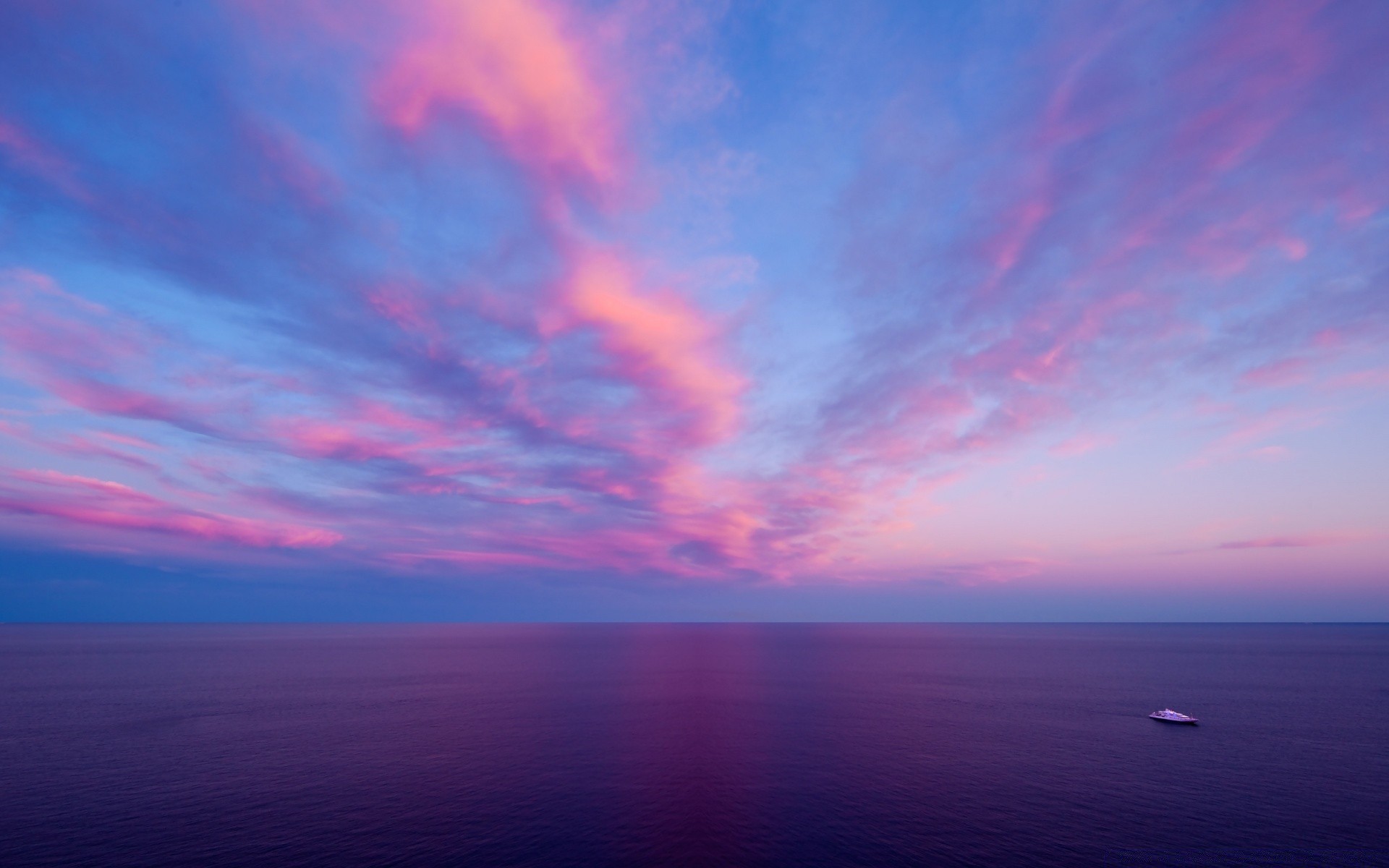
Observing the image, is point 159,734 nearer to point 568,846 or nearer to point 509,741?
point 509,741

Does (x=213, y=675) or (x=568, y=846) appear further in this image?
(x=213, y=675)

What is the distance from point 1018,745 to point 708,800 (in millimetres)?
50894

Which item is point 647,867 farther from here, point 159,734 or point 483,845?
point 159,734

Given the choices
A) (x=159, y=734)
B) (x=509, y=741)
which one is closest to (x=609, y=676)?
(x=509, y=741)

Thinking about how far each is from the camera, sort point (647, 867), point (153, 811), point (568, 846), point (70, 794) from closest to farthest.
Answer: point (647, 867), point (568, 846), point (153, 811), point (70, 794)

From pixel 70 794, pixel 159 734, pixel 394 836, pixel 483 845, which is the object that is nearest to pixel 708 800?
pixel 483 845

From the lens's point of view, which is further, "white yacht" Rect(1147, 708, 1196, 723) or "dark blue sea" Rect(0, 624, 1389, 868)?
"white yacht" Rect(1147, 708, 1196, 723)

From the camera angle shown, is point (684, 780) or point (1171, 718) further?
point (1171, 718)

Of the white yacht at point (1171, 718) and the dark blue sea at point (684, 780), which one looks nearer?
the dark blue sea at point (684, 780)

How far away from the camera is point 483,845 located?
53.9m

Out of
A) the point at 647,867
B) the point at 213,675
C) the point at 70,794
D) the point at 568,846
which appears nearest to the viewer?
the point at 647,867

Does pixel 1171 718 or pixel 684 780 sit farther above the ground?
pixel 1171 718

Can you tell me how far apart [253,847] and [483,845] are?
1886 cm

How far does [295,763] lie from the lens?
253ft
